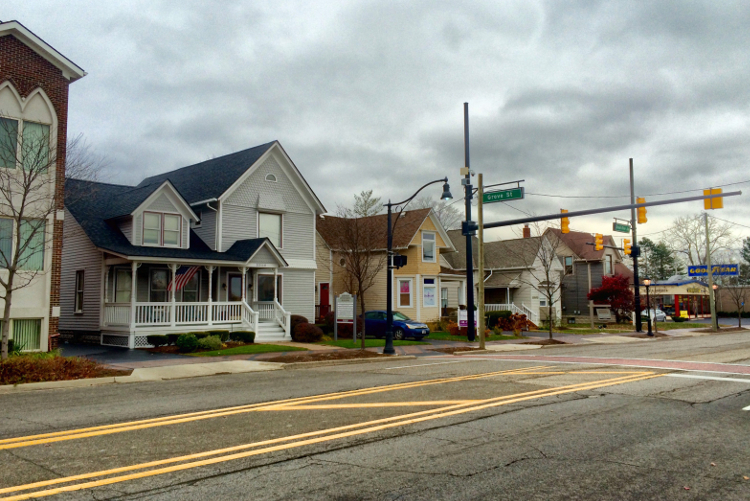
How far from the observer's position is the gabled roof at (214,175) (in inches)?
1188

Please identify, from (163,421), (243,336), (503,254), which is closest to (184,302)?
(243,336)

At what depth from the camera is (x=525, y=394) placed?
11.6 metres

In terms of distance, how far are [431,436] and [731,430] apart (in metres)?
4.39

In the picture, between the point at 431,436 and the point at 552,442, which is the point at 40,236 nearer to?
the point at 431,436

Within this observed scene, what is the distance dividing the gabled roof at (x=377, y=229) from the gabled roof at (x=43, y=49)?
19.6m

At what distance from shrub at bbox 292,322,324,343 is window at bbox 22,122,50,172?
13.0 meters

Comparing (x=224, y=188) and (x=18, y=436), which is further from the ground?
(x=224, y=188)

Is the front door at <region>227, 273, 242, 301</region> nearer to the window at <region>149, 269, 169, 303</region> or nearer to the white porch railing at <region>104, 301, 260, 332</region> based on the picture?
the white porch railing at <region>104, 301, 260, 332</region>

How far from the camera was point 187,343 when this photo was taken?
2256 centimetres

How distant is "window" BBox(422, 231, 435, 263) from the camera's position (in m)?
40.6

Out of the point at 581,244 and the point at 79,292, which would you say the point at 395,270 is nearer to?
the point at 79,292

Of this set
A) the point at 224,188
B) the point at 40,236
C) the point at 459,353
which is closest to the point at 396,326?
the point at 459,353

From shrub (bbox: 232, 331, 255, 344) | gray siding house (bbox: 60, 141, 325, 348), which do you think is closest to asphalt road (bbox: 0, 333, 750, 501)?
shrub (bbox: 232, 331, 255, 344)

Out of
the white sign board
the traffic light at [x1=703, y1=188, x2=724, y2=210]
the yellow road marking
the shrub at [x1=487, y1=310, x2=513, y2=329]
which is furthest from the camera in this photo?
the shrub at [x1=487, y1=310, x2=513, y2=329]
